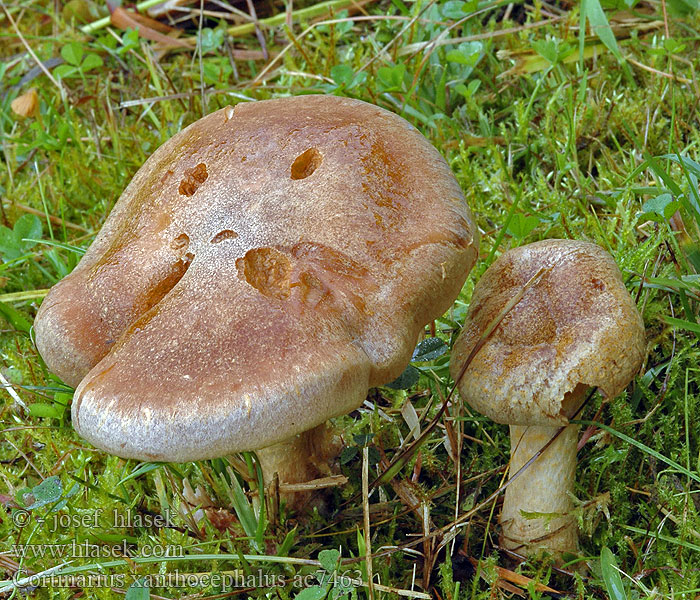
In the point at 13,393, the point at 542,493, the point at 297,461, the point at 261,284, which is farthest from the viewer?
the point at 13,393

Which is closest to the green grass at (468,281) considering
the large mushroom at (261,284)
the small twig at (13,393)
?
the small twig at (13,393)

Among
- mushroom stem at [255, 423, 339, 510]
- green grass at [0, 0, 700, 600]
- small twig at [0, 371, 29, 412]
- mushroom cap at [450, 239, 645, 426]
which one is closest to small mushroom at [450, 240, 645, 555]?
mushroom cap at [450, 239, 645, 426]

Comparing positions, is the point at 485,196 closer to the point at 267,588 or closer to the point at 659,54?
the point at 659,54

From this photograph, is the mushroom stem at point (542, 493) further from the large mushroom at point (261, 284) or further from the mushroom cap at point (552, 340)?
the large mushroom at point (261, 284)

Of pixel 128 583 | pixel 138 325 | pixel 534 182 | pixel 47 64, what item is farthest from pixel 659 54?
pixel 47 64

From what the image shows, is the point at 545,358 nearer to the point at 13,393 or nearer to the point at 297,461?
the point at 297,461

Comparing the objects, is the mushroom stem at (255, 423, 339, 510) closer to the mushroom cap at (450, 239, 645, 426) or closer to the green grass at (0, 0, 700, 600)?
the green grass at (0, 0, 700, 600)

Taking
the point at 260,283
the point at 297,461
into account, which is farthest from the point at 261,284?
the point at 297,461
